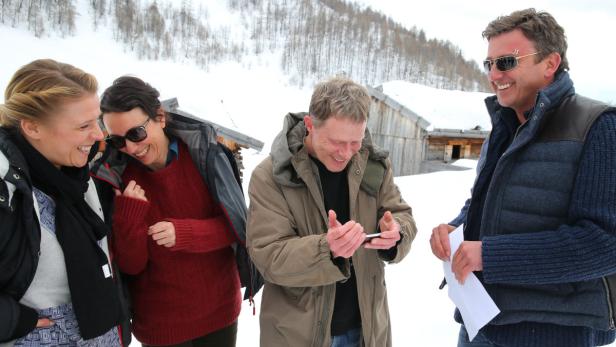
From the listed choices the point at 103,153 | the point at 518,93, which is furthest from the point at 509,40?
the point at 103,153

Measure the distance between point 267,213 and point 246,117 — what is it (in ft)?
104

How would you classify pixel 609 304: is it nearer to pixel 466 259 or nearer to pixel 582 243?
pixel 582 243

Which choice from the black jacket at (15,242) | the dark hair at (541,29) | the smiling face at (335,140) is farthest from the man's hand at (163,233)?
the dark hair at (541,29)

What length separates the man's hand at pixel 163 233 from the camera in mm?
1892

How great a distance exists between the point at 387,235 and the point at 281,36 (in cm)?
5365

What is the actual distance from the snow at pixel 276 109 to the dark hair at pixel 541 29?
291cm

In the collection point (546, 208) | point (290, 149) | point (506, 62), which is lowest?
point (546, 208)

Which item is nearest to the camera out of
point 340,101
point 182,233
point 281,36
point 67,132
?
point 67,132

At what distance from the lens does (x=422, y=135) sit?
1453 centimetres

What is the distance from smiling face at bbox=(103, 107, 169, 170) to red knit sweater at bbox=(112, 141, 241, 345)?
77 mm

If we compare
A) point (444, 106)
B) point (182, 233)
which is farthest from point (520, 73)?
point (444, 106)

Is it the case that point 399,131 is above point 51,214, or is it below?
above

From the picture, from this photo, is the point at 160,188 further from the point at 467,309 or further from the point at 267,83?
the point at 267,83

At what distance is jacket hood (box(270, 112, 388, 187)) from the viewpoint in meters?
1.83
